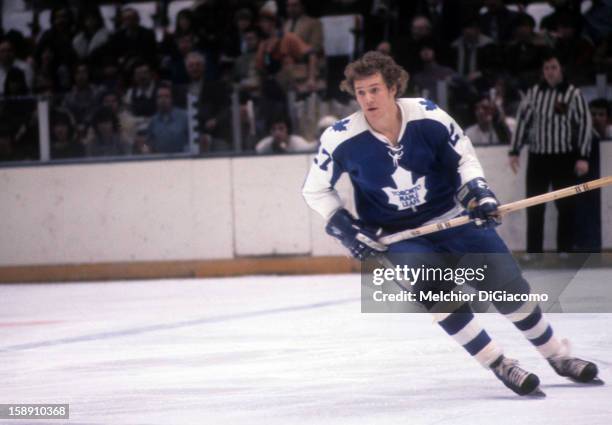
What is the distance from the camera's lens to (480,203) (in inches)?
175

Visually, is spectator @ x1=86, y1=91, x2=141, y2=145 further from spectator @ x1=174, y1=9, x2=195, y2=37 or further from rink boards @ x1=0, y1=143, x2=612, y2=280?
spectator @ x1=174, y1=9, x2=195, y2=37

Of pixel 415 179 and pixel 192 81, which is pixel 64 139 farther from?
pixel 415 179

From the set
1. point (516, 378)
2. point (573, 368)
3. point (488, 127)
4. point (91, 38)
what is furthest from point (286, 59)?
point (516, 378)

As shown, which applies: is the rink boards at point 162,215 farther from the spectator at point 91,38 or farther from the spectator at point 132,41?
the spectator at point 91,38

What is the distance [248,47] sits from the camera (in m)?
11.1

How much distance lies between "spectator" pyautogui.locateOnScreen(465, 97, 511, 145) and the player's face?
16.4ft

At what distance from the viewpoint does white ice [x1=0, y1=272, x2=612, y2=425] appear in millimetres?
4156

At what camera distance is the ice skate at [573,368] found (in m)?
4.50

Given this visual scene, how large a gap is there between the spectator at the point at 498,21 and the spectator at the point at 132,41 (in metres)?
3.17

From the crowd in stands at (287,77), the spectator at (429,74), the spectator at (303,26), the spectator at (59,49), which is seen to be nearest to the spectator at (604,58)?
the crowd in stands at (287,77)

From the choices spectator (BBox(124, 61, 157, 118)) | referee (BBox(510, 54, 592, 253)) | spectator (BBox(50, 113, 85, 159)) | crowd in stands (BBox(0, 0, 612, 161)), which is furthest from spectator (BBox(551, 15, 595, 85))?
spectator (BBox(50, 113, 85, 159))

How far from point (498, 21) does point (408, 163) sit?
6.21 meters

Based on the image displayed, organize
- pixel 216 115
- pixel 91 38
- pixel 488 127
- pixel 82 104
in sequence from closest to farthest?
pixel 488 127 → pixel 216 115 → pixel 82 104 → pixel 91 38

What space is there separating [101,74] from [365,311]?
17.6ft
